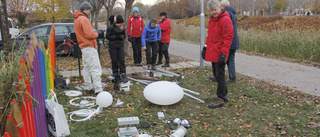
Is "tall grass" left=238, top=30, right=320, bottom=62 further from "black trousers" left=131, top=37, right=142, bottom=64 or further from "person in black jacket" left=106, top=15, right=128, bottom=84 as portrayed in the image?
"person in black jacket" left=106, top=15, right=128, bottom=84

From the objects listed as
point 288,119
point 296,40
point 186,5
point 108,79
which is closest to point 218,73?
point 288,119

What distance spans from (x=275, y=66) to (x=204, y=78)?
131 inches

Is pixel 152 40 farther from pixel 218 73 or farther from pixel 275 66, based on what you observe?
pixel 275 66

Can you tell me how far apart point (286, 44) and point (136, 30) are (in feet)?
23.2

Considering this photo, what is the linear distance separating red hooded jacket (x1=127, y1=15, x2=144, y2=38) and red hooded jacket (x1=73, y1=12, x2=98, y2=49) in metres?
3.48

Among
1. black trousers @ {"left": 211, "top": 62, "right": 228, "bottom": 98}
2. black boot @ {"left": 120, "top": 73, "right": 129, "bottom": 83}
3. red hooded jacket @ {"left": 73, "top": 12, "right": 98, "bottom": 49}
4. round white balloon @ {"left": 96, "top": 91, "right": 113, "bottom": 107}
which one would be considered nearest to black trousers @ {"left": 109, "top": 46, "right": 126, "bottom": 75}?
black boot @ {"left": 120, "top": 73, "right": 129, "bottom": 83}

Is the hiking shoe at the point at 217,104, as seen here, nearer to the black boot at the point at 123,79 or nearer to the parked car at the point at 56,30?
the black boot at the point at 123,79

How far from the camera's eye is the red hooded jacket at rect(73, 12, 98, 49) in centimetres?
509

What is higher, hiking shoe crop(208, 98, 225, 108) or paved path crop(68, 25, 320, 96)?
paved path crop(68, 25, 320, 96)

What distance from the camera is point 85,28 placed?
16.7 ft

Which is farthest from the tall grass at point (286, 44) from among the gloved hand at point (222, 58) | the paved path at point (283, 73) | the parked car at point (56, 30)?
the parked car at point (56, 30)

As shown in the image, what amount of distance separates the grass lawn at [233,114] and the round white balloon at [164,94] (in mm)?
161

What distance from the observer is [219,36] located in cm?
478

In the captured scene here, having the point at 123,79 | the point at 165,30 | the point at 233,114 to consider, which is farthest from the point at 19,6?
the point at 233,114
